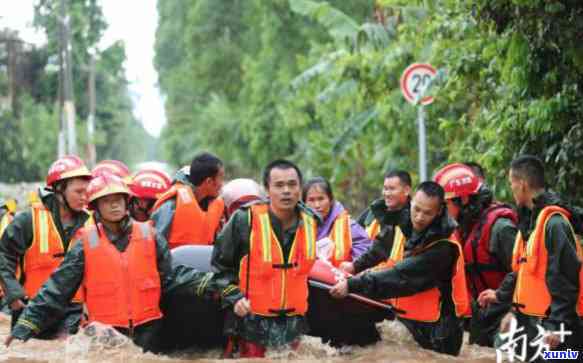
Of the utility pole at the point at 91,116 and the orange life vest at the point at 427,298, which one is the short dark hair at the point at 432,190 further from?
the utility pole at the point at 91,116

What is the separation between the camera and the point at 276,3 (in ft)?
97.3

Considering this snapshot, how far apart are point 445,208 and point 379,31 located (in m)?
9.81

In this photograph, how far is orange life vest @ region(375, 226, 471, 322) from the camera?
6684 millimetres

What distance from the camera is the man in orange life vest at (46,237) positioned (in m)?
7.06

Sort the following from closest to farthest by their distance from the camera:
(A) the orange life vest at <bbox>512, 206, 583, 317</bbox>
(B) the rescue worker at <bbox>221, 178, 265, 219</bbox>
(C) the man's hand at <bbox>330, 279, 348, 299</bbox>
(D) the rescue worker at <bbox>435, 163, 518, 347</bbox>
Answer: (A) the orange life vest at <bbox>512, 206, 583, 317</bbox> → (C) the man's hand at <bbox>330, 279, 348, 299</bbox> → (D) the rescue worker at <bbox>435, 163, 518, 347</bbox> → (B) the rescue worker at <bbox>221, 178, 265, 219</bbox>

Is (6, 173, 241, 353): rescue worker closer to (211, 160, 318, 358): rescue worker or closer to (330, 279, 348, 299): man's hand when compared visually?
(211, 160, 318, 358): rescue worker

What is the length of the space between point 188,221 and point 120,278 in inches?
65.0

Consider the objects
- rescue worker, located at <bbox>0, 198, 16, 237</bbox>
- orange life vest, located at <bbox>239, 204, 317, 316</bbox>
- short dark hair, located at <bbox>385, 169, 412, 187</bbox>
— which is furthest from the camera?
rescue worker, located at <bbox>0, 198, 16, 237</bbox>

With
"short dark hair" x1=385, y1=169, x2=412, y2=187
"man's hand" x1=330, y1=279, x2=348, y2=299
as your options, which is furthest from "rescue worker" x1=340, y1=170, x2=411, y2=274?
"man's hand" x1=330, y1=279, x2=348, y2=299

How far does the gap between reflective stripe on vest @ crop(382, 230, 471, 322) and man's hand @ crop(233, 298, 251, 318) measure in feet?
3.86

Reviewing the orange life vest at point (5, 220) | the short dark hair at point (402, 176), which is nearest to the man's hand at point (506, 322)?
the short dark hair at point (402, 176)

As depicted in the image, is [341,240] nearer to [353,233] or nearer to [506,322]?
[353,233]

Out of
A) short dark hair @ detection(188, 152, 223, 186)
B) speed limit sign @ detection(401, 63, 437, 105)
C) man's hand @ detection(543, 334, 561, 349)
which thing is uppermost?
speed limit sign @ detection(401, 63, 437, 105)

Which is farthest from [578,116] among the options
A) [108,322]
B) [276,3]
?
[276,3]
